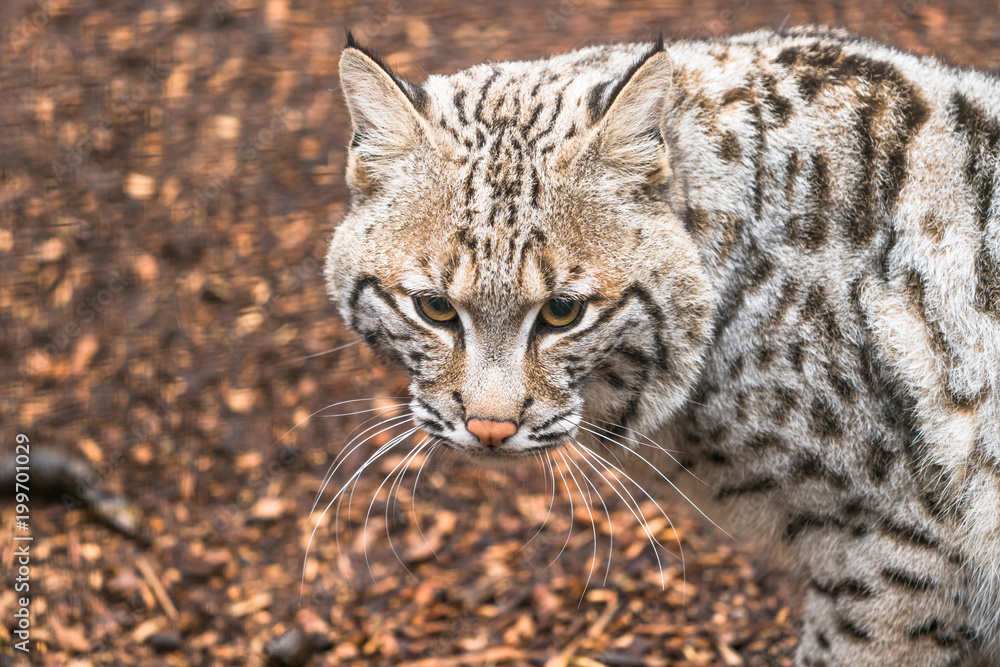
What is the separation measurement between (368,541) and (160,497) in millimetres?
1302

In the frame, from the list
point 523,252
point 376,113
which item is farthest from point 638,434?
point 376,113

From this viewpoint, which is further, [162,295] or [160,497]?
[162,295]

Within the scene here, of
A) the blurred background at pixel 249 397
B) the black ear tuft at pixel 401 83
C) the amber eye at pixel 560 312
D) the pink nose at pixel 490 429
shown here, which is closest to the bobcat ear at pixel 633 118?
the amber eye at pixel 560 312

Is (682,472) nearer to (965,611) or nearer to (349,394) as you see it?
(965,611)

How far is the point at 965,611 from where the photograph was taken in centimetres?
366

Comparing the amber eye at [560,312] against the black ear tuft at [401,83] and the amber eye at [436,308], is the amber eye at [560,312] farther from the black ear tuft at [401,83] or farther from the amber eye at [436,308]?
the black ear tuft at [401,83]

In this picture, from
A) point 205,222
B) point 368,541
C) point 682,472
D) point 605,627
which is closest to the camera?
point 682,472

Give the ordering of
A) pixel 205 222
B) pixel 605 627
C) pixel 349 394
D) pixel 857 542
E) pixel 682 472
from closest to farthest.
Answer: pixel 857 542 → pixel 682 472 → pixel 605 627 → pixel 349 394 → pixel 205 222

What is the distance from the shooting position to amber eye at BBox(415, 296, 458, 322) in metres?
3.37

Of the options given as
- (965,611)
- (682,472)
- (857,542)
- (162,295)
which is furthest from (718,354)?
(162,295)

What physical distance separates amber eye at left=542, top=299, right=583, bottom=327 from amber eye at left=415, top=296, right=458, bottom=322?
1.05 feet

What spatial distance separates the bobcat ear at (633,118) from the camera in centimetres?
317

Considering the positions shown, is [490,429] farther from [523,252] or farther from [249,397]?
[249,397]

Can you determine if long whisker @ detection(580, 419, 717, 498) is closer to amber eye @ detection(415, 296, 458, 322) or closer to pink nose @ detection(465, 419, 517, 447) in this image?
pink nose @ detection(465, 419, 517, 447)
